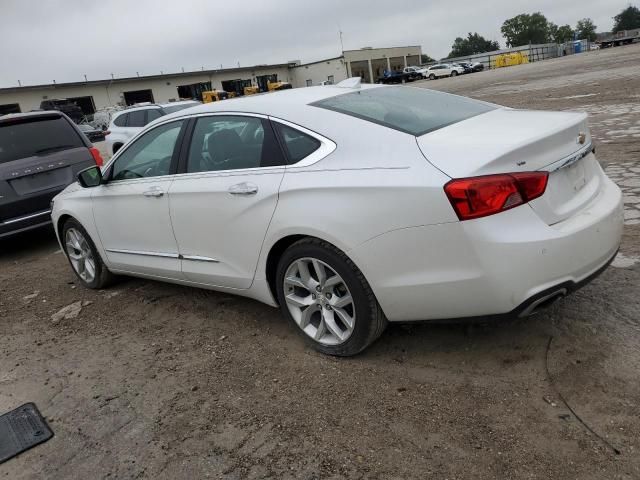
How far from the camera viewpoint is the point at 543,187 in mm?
Answer: 2668

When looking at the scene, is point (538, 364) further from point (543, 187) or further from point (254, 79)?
point (254, 79)

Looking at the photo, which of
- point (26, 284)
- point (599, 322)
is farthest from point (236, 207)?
point (26, 284)

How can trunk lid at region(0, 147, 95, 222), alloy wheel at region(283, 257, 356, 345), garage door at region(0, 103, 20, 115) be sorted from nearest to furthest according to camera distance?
alloy wheel at region(283, 257, 356, 345) < trunk lid at region(0, 147, 95, 222) < garage door at region(0, 103, 20, 115)

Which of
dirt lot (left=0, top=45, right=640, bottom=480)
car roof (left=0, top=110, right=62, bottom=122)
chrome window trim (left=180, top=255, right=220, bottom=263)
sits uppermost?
car roof (left=0, top=110, right=62, bottom=122)

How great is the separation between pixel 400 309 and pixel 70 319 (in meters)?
3.09

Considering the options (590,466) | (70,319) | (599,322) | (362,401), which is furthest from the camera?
(70,319)

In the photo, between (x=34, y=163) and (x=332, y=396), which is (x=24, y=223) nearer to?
(x=34, y=163)

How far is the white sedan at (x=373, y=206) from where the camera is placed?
2.58 metres

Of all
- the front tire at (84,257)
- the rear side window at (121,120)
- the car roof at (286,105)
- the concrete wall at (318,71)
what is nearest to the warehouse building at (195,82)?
the concrete wall at (318,71)

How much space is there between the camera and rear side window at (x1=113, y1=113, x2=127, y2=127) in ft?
43.0

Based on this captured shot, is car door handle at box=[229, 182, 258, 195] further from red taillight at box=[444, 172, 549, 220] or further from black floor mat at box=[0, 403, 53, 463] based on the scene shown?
black floor mat at box=[0, 403, 53, 463]

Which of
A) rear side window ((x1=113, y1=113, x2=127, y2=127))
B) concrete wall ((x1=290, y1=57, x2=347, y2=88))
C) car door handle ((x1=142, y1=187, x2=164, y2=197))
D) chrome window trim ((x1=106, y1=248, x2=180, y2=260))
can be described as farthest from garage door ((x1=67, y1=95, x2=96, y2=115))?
car door handle ((x1=142, y1=187, x2=164, y2=197))

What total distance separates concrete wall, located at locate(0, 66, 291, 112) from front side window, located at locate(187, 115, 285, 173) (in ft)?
179

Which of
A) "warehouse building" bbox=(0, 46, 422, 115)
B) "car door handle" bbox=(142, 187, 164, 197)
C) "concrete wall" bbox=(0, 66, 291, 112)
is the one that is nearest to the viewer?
"car door handle" bbox=(142, 187, 164, 197)
